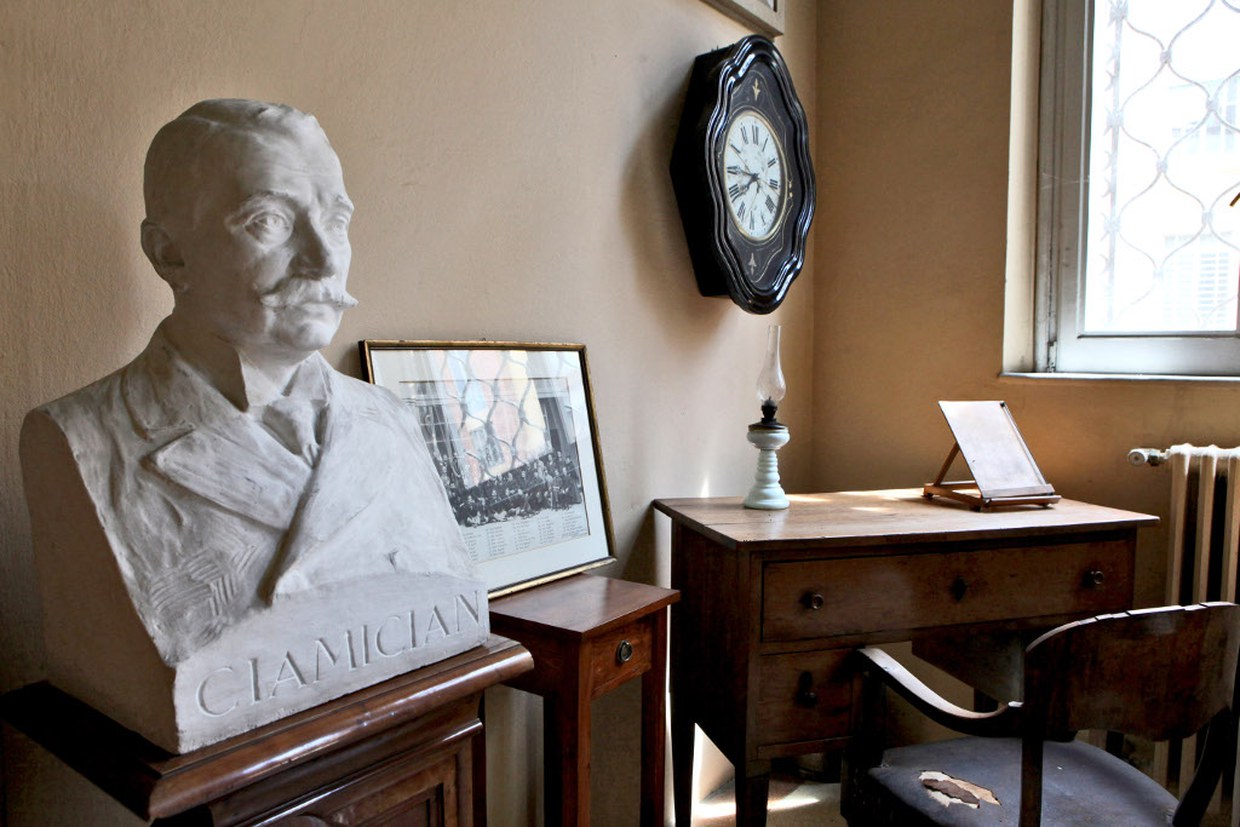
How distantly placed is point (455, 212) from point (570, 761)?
1070mm

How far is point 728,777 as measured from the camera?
2598 mm

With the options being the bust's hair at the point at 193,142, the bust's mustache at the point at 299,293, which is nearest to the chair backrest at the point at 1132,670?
the bust's mustache at the point at 299,293

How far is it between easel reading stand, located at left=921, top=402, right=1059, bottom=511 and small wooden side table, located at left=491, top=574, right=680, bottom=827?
93 centimetres

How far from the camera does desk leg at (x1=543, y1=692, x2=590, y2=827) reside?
144 cm

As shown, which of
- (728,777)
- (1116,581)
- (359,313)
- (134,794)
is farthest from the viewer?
(728,777)

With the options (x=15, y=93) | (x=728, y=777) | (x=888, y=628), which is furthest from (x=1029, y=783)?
(x=15, y=93)

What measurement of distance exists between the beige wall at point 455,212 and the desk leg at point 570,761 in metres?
0.39

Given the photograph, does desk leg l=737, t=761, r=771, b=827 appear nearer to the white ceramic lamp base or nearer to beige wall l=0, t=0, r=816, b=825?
beige wall l=0, t=0, r=816, b=825

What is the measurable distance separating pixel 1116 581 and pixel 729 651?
0.99 metres

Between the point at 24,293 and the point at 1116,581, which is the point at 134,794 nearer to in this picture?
the point at 24,293

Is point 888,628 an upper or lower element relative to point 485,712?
upper

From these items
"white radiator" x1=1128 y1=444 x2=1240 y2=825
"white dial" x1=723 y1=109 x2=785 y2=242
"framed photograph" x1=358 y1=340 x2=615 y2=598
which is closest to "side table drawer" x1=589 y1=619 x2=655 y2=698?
"framed photograph" x1=358 y1=340 x2=615 y2=598

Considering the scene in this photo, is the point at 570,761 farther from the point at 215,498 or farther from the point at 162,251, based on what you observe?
the point at 162,251

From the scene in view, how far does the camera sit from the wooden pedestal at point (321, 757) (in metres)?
0.82
